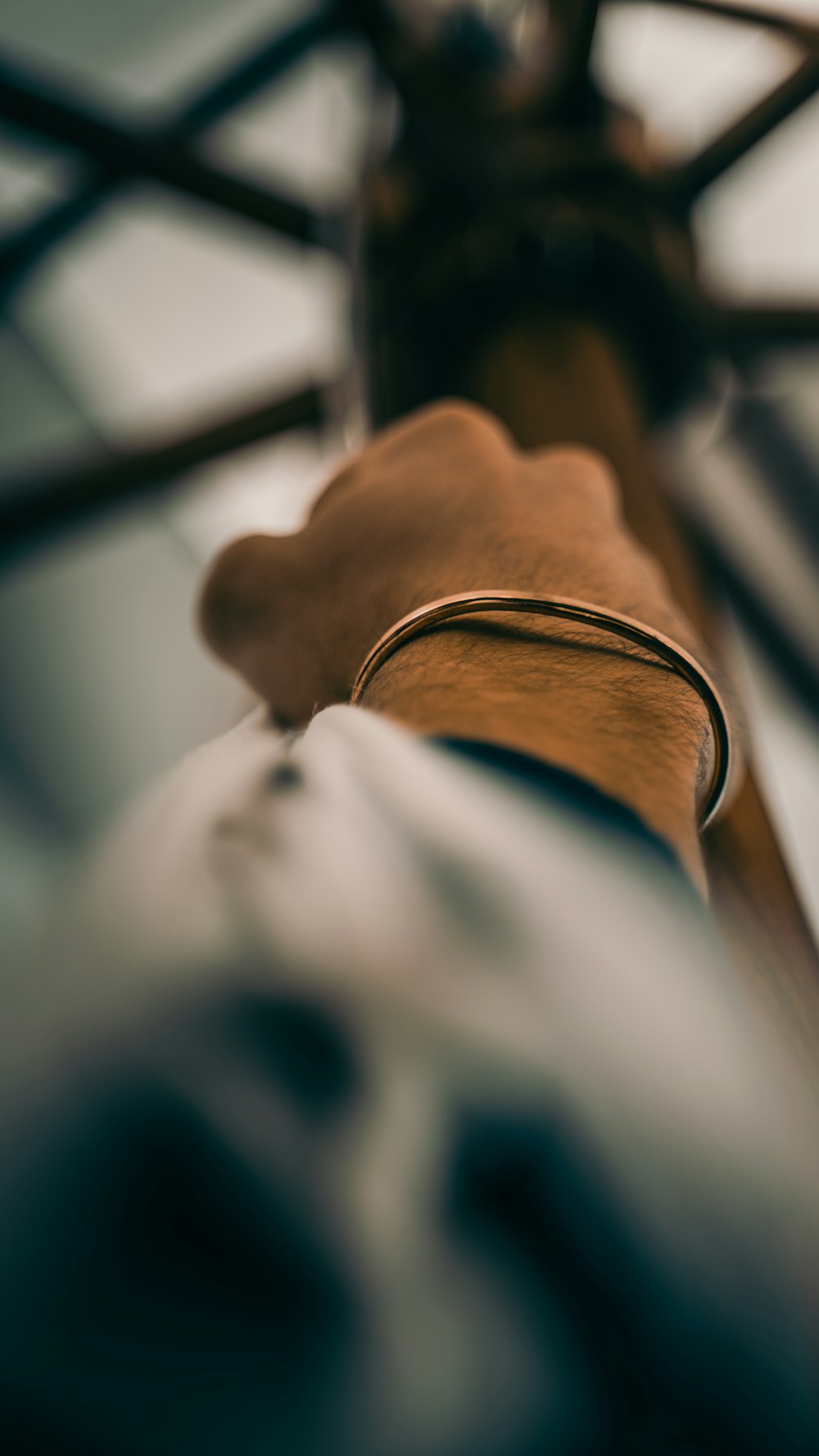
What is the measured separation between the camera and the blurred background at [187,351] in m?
1.44

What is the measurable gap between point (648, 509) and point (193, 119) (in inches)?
51.6

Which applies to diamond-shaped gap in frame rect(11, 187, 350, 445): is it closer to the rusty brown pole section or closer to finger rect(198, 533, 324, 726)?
the rusty brown pole section

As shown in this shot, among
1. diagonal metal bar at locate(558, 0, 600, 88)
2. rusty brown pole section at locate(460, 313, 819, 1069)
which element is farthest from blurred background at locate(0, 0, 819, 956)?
rusty brown pole section at locate(460, 313, 819, 1069)

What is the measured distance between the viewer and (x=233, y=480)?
1.55 metres

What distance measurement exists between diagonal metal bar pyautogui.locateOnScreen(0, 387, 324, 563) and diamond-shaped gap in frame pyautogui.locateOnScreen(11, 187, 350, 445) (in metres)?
0.22

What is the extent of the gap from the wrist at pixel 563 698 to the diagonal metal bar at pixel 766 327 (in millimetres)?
898

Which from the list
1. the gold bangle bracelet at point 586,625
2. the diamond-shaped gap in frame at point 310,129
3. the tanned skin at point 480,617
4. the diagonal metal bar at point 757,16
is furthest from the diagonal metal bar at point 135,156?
the gold bangle bracelet at point 586,625

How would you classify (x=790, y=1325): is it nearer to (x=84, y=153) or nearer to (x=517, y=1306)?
(x=517, y=1306)

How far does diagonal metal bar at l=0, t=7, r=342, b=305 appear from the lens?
1408 mm

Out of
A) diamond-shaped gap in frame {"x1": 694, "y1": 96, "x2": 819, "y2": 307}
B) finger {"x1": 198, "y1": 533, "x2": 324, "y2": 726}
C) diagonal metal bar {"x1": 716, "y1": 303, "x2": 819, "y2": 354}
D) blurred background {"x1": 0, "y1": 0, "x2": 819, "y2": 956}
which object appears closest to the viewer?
finger {"x1": 198, "y1": 533, "x2": 324, "y2": 726}

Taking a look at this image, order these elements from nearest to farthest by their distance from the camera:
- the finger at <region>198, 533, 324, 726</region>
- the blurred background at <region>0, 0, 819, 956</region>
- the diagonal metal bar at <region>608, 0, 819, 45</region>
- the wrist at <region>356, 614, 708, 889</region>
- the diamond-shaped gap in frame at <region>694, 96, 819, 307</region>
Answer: the wrist at <region>356, 614, 708, 889</region>, the finger at <region>198, 533, 324, 726</region>, the diagonal metal bar at <region>608, 0, 819, 45</region>, the diamond-shaped gap in frame at <region>694, 96, 819, 307</region>, the blurred background at <region>0, 0, 819, 956</region>

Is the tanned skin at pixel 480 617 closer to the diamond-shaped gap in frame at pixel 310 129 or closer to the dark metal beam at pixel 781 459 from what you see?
the diamond-shaped gap in frame at pixel 310 129

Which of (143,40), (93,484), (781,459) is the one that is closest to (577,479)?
(93,484)

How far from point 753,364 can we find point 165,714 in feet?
3.67
